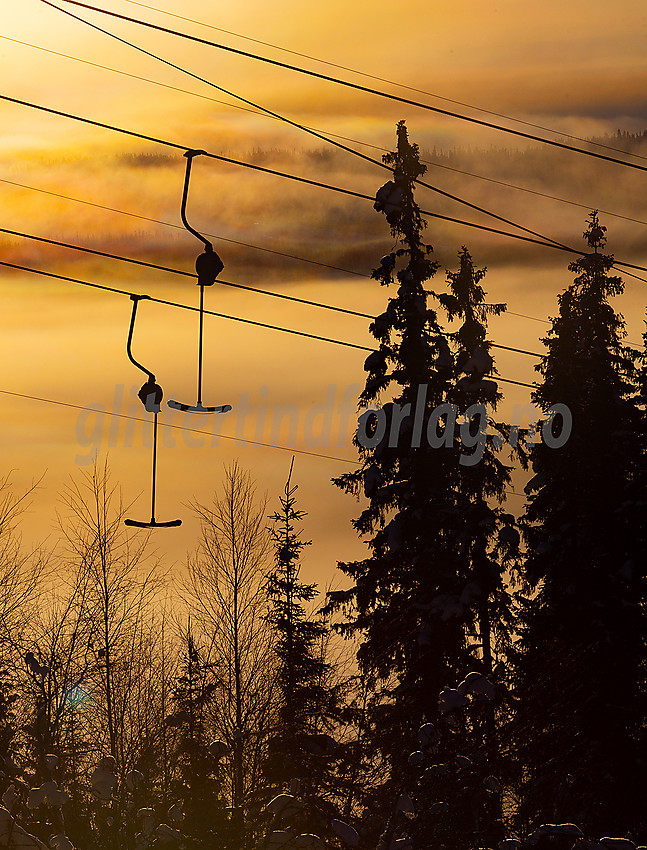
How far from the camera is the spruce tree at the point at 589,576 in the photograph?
2228 centimetres

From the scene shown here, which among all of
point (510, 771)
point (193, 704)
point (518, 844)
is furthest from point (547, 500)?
point (518, 844)

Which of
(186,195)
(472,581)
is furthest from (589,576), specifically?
(186,195)

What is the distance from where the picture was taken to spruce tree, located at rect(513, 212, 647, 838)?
22281mm

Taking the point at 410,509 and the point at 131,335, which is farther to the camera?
the point at 410,509

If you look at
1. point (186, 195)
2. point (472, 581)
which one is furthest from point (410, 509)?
point (186, 195)

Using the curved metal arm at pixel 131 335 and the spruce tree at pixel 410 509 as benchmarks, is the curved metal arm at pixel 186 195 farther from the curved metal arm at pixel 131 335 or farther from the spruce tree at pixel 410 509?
the spruce tree at pixel 410 509

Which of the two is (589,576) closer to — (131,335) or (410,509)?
(410,509)

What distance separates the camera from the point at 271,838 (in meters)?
10.6

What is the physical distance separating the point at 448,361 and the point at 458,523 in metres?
3.42

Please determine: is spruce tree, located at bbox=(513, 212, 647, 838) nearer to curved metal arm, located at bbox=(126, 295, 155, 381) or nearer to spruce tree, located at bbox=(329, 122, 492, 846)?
spruce tree, located at bbox=(329, 122, 492, 846)

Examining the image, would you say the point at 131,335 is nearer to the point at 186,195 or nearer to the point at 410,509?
the point at 186,195

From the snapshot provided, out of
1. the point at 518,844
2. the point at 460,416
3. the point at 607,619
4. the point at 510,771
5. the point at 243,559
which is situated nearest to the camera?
the point at 518,844

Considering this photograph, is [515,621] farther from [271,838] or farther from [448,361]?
[271,838]

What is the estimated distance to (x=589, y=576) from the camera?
78.2 ft
